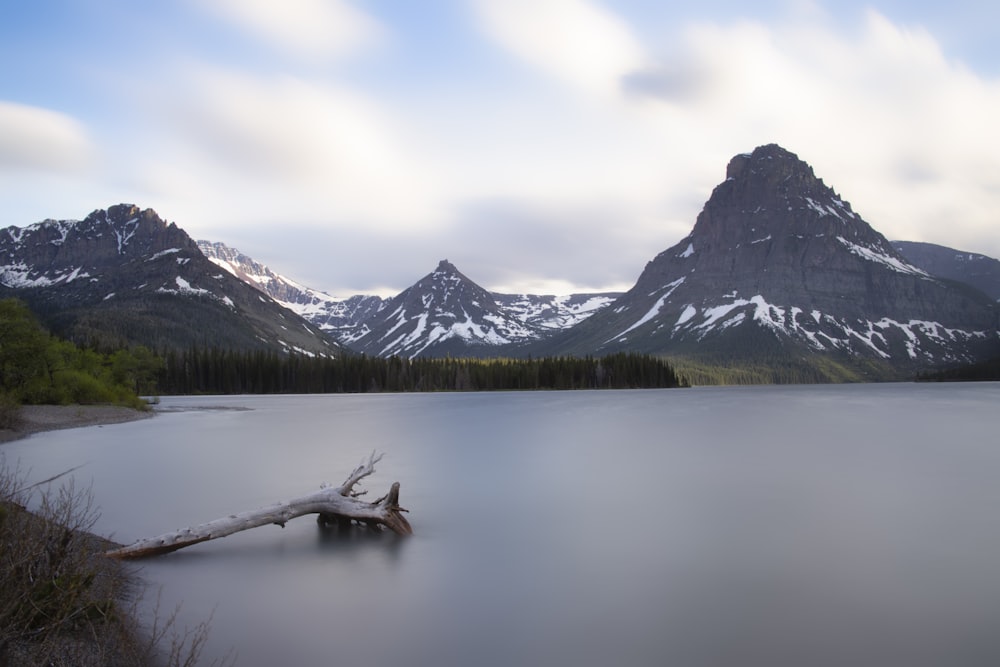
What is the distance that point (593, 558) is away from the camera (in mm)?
16438

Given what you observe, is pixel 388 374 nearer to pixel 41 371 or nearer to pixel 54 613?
pixel 41 371

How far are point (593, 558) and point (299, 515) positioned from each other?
7965 mm

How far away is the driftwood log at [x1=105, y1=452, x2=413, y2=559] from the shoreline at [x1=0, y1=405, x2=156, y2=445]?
30.2m

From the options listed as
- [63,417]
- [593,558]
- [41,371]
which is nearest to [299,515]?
[593,558]

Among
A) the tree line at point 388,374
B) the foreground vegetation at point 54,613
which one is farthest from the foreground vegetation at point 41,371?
the tree line at point 388,374

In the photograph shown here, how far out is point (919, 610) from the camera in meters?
12.5

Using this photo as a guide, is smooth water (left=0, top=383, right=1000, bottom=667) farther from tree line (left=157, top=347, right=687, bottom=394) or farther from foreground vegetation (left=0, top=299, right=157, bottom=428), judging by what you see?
tree line (left=157, top=347, right=687, bottom=394)

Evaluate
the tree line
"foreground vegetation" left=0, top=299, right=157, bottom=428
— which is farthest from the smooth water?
the tree line

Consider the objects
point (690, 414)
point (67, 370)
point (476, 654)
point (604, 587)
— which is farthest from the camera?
point (690, 414)

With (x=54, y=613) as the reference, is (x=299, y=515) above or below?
below

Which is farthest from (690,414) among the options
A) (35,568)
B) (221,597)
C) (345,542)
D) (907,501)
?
(35,568)

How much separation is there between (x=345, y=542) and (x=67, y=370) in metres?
56.3

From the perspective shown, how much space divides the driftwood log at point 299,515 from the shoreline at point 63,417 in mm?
30199

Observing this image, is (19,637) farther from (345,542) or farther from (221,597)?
(345,542)
